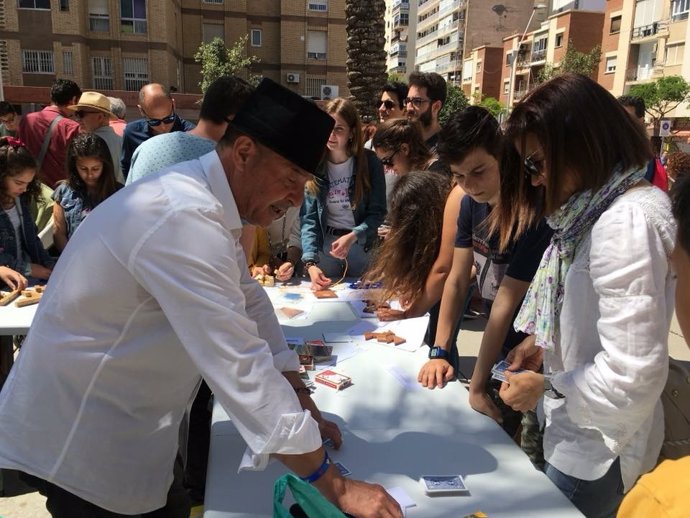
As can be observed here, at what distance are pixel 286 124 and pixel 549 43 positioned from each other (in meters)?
52.3

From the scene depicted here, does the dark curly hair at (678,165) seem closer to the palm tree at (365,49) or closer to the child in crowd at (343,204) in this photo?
the child in crowd at (343,204)

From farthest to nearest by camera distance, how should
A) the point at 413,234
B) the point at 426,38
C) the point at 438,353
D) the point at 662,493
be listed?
the point at 426,38 → the point at 413,234 → the point at 438,353 → the point at 662,493

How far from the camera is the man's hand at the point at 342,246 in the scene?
329 centimetres

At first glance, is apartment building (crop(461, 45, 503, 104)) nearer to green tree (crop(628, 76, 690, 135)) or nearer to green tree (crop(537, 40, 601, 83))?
green tree (crop(537, 40, 601, 83))

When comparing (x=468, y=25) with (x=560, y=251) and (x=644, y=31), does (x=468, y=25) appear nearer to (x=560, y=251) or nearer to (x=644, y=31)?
(x=644, y=31)

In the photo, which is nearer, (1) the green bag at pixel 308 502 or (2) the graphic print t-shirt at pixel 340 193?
(1) the green bag at pixel 308 502

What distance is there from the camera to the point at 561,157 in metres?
1.34

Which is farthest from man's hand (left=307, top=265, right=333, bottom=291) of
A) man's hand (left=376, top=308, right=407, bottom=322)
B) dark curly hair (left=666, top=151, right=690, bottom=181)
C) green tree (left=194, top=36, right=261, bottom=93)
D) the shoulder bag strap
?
green tree (left=194, top=36, right=261, bottom=93)

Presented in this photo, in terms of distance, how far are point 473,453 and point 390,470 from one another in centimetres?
26

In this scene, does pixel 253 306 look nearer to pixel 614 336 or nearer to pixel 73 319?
pixel 73 319

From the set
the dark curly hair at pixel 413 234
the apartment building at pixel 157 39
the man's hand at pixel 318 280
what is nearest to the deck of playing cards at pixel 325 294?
the man's hand at pixel 318 280

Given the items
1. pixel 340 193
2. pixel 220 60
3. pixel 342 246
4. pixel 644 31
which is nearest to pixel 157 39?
pixel 220 60

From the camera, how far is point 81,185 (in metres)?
3.87

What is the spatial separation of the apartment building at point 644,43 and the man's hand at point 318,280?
35.5 meters
